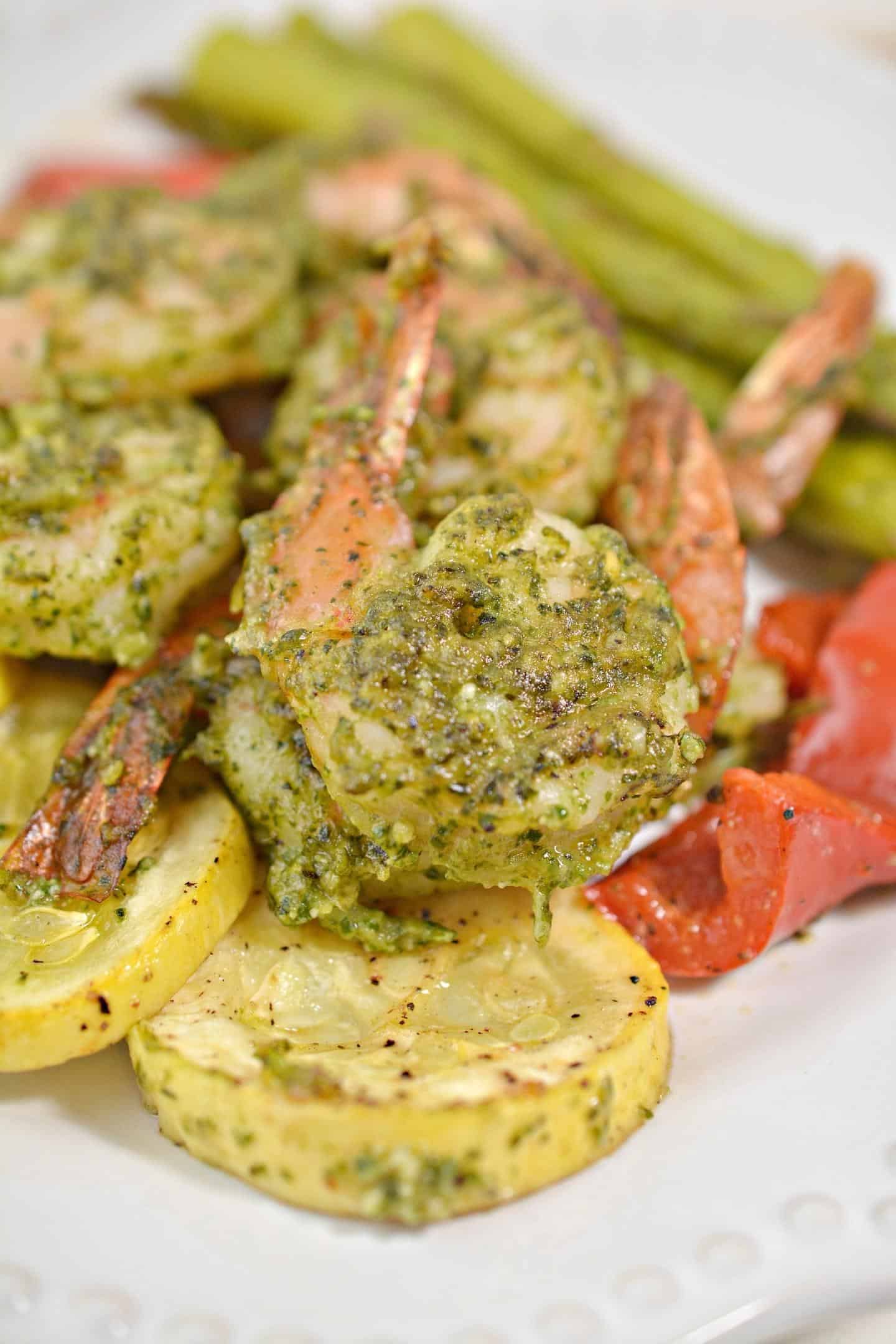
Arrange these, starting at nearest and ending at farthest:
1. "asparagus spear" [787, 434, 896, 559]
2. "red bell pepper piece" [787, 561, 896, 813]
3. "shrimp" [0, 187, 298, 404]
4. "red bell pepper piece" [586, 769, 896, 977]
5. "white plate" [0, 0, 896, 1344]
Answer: "white plate" [0, 0, 896, 1344]
"red bell pepper piece" [586, 769, 896, 977]
"red bell pepper piece" [787, 561, 896, 813]
"shrimp" [0, 187, 298, 404]
"asparagus spear" [787, 434, 896, 559]

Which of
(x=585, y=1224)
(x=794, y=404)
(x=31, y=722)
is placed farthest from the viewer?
(x=794, y=404)

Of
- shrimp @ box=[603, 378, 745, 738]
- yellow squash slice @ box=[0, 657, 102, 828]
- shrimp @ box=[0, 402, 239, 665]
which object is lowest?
yellow squash slice @ box=[0, 657, 102, 828]

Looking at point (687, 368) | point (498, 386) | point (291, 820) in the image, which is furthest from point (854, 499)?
point (291, 820)

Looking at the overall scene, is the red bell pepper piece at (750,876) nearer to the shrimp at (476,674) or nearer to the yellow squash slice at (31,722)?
the shrimp at (476,674)

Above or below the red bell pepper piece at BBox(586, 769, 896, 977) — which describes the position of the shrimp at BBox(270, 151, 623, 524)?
above

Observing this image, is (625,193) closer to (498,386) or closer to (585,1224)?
(498,386)

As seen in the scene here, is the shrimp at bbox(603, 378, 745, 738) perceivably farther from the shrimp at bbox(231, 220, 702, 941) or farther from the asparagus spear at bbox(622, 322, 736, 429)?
the asparagus spear at bbox(622, 322, 736, 429)

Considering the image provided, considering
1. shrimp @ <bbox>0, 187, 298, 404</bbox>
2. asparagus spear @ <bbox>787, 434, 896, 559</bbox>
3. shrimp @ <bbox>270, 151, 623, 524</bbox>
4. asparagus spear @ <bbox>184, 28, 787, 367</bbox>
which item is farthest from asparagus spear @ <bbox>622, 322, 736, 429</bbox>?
shrimp @ <bbox>0, 187, 298, 404</bbox>

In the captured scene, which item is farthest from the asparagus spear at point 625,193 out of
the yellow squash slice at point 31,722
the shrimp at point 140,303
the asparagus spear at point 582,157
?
the yellow squash slice at point 31,722
